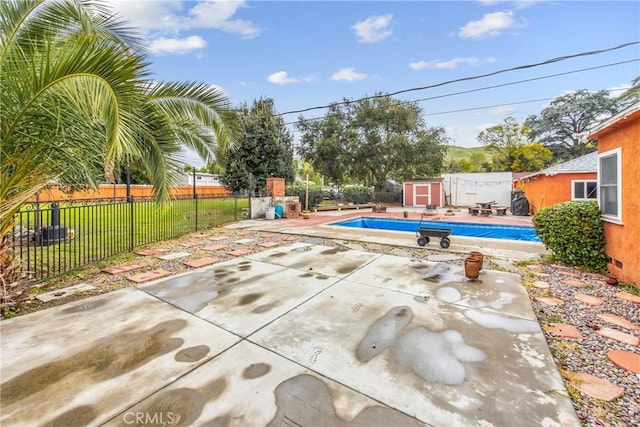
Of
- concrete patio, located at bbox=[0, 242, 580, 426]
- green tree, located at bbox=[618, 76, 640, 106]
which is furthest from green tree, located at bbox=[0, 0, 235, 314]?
green tree, located at bbox=[618, 76, 640, 106]

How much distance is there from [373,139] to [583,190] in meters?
14.0

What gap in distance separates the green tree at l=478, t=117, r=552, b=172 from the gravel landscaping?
98.0ft

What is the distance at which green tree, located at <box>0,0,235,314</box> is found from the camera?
2.63 meters

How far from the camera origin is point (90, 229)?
32.0ft

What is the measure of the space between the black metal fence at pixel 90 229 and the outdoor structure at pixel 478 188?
715 inches

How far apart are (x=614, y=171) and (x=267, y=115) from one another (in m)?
14.0

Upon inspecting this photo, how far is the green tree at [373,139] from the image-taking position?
23.1 metres

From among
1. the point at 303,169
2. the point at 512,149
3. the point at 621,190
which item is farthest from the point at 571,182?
the point at 303,169

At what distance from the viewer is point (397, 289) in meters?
4.27

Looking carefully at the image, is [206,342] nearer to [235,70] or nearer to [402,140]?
[235,70]

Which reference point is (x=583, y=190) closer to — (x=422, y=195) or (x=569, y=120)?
(x=422, y=195)

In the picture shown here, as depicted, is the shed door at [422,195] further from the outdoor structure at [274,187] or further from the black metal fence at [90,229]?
the black metal fence at [90,229]

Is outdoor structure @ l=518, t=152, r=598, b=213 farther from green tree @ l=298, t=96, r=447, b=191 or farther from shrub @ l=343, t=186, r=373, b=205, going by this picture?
shrub @ l=343, t=186, r=373, b=205

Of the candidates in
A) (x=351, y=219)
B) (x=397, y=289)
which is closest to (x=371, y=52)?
(x=351, y=219)
